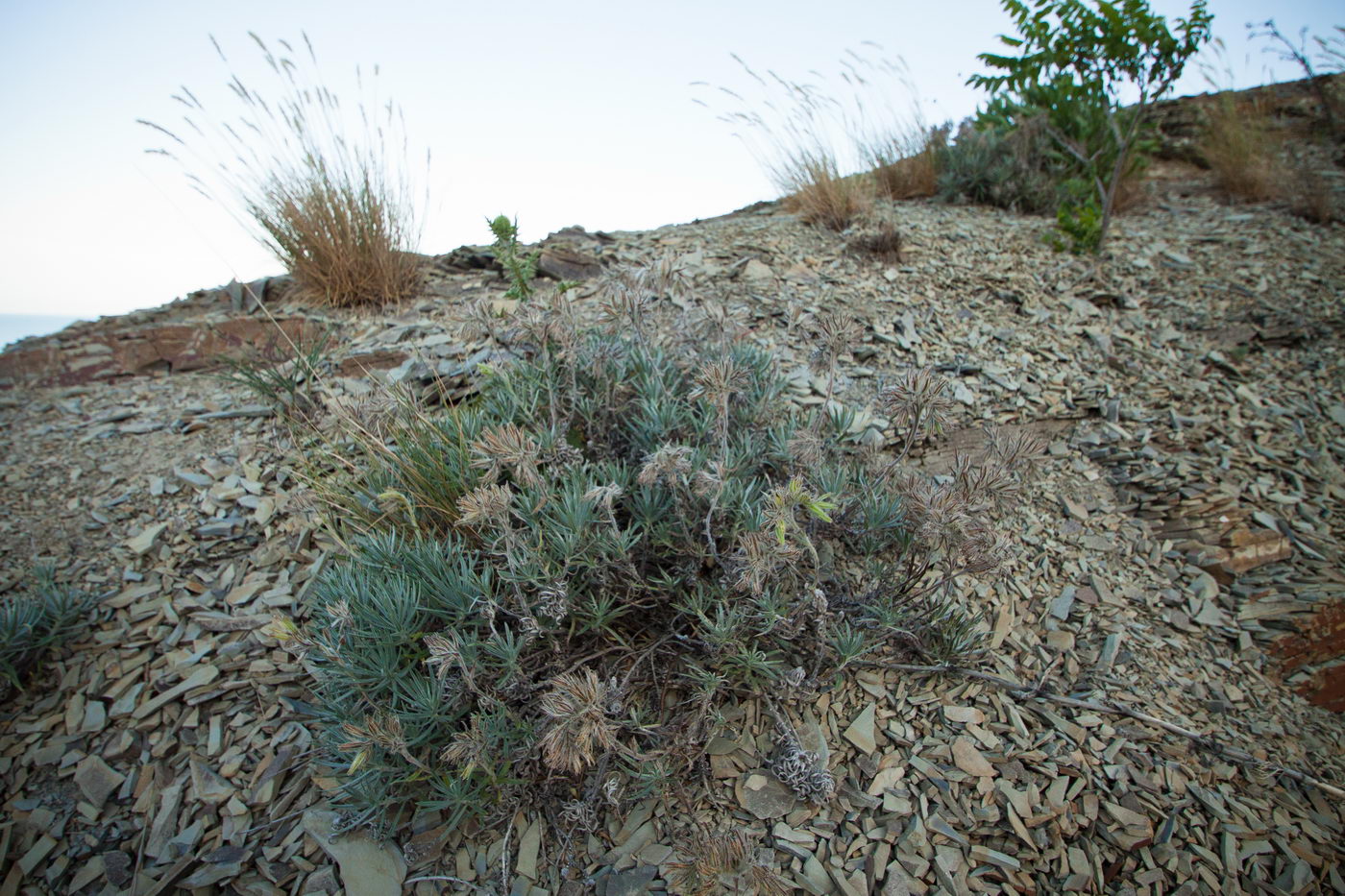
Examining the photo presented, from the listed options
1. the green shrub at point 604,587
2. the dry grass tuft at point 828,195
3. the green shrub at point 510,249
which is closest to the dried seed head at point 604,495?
the green shrub at point 604,587

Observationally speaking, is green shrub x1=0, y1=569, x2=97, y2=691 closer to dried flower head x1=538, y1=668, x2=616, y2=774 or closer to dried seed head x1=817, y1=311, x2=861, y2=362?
dried flower head x1=538, y1=668, x2=616, y2=774

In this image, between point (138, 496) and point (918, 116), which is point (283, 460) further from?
point (918, 116)

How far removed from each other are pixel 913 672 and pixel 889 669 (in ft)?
0.26

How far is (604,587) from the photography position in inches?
77.6

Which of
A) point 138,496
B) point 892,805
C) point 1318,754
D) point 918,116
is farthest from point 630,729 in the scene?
point 918,116

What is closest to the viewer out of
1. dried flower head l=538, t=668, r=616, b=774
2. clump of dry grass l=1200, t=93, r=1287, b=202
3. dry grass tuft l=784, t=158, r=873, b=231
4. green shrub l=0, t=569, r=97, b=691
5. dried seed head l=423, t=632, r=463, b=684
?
dried flower head l=538, t=668, r=616, b=774

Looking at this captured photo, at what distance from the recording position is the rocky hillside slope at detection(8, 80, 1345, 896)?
1.83 metres

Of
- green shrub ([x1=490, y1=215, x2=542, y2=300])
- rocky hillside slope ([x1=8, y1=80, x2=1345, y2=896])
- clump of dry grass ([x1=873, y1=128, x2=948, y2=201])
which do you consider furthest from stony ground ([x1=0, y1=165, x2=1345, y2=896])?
clump of dry grass ([x1=873, y1=128, x2=948, y2=201])

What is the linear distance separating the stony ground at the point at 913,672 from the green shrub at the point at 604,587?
192mm

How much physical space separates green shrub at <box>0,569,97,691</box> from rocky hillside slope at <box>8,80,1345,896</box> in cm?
8

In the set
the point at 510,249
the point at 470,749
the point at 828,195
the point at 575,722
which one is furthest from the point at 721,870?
the point at 828,195

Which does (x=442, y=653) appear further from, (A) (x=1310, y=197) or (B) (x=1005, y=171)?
(A) (x=1310, y=197)

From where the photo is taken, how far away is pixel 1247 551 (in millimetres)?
2730

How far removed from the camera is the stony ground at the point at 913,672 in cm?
182
